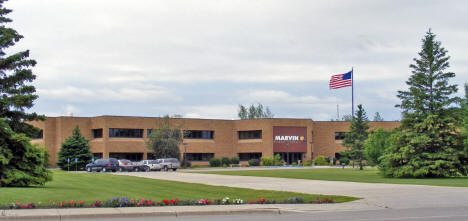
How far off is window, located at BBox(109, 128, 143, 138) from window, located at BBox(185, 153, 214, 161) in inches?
337

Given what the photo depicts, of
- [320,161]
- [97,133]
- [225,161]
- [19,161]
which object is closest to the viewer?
[19,161]

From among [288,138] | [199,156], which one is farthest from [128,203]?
[288,138]

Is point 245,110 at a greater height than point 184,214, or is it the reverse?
point 245,110

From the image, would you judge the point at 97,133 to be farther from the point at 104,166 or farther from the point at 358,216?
the point at 358,216

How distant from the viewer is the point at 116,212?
Result: 16188mm

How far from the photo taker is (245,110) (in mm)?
144750

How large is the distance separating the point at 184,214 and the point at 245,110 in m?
128

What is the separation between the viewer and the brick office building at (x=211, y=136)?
80.2 meters

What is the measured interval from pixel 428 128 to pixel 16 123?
2961 cm

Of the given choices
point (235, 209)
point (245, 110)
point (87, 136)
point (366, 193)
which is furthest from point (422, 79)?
point (245, 110)

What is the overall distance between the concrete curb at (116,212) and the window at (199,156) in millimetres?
68666

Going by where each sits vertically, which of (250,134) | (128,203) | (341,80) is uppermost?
(341,80)

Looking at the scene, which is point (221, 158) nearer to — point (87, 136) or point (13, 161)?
point (87, 136)

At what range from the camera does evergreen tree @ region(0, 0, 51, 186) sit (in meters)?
26.0
